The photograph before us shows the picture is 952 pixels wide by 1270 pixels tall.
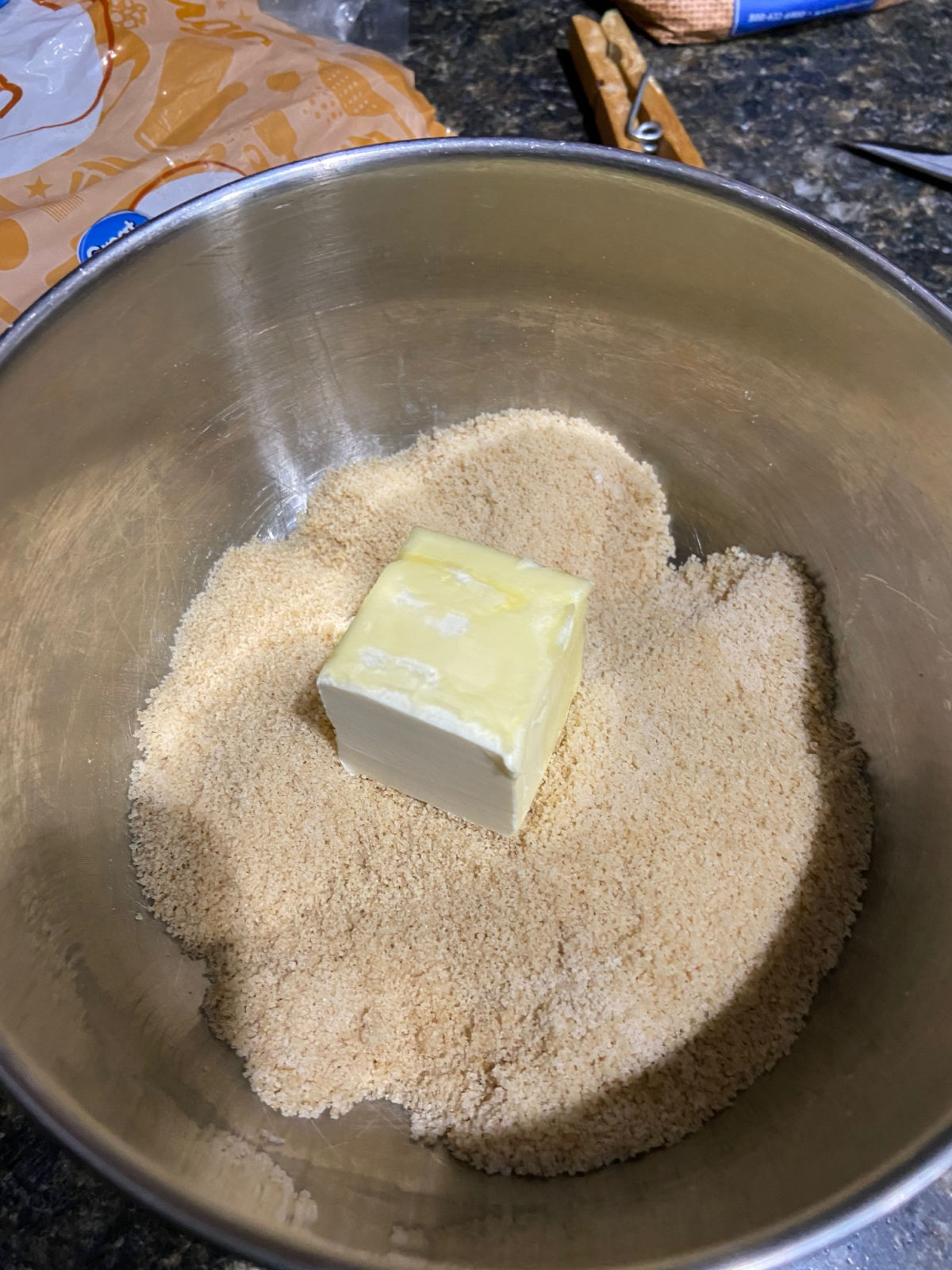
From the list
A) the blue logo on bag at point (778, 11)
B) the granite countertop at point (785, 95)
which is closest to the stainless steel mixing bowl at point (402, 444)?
the granite countertop at point (785, 95)

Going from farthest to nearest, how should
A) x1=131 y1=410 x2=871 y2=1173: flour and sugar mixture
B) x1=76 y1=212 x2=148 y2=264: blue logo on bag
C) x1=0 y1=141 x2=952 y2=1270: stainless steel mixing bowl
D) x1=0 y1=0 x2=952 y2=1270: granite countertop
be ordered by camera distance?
x1=0 y1=0 x2=952 y2=1270: granite countertop → x1=76 y1=212 x2=148 y2=264: blue logo on bag → x1=131 y1=410 x2=871 y2=1173: flour and sugar mixture → x1=0 y1=141 x2=952 y2=1270: stainless steel mixing bowl

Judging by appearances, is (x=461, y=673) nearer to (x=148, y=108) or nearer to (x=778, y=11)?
(x=148, y=108)

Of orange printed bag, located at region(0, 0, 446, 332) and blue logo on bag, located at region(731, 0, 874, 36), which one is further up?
orange printed bag, located at region(0, 0, 446, 332)

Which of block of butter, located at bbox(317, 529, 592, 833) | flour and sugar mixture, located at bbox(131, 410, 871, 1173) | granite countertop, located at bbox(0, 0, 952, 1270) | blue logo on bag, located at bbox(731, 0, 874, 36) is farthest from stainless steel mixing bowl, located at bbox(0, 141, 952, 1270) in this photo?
blue logo on bag, located at bbox(731, 0, 874, 36)

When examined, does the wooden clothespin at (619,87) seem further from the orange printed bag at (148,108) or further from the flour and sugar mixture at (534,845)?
the flour and sugar mixture at (534,845)

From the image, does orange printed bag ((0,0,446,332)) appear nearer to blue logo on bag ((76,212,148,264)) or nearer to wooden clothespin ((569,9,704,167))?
blue logo on bag ((76,212,148,264))

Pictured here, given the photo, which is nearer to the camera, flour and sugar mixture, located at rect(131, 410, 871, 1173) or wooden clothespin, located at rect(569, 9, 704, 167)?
flour and sugar mixture, located at rect(131, 410, 871, 1173)

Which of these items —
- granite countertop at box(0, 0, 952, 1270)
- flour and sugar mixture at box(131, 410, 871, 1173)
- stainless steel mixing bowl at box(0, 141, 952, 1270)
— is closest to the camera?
stainless steel mixing bowl at box(0, 141, 952, 1270)
